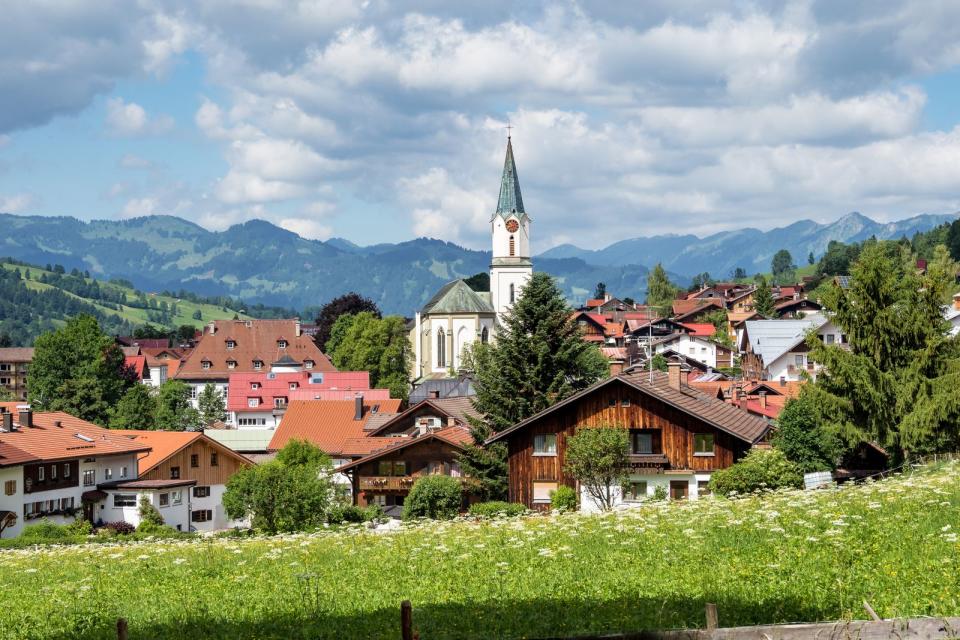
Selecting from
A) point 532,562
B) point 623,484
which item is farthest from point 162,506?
point 532,562

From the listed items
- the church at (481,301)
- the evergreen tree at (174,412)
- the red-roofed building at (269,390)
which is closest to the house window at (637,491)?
the evergreen tree at (174,412)

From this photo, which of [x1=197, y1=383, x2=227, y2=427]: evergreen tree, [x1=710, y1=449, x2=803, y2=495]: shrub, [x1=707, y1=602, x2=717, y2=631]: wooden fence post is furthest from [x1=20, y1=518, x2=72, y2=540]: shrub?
[x1=197, y1=383, x2=227, y2=427]: evergreen tree

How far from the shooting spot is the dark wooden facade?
38031mm

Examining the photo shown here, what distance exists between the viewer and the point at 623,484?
36.3 meters

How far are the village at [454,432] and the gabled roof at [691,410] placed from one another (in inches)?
3.9

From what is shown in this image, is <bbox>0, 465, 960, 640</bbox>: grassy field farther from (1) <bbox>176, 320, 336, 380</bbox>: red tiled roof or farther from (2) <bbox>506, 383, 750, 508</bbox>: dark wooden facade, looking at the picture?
(1) <bbox>176, 320, 336, 380</bbox>: red tiled roof

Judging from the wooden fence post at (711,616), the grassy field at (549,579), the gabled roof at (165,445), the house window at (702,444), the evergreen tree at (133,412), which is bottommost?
the grassy field at (549,579)

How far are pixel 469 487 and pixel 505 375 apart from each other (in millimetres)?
5328

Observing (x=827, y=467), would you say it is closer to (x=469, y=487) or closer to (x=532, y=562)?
(x=469, y=487)

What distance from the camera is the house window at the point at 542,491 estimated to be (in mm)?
38875

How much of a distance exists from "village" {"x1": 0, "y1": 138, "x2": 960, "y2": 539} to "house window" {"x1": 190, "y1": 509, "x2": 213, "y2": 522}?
0.21 feet

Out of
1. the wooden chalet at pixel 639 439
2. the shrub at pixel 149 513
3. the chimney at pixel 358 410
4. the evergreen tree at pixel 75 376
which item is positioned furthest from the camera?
the evergreen tree at pixel 75 376

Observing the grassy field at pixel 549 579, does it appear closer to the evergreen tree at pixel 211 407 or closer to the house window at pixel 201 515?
the house window at pixel 201 515

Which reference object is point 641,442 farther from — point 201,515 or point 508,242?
point 508,242
